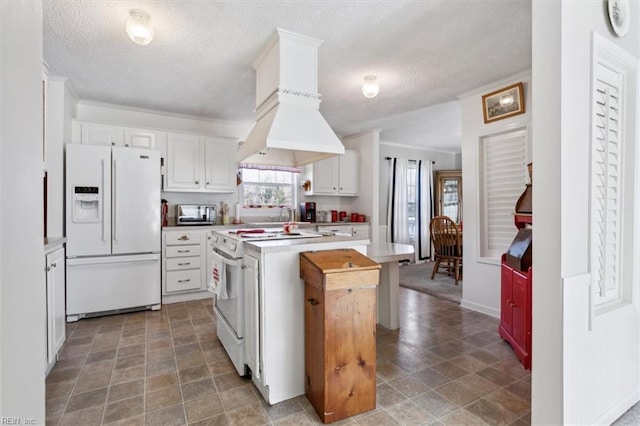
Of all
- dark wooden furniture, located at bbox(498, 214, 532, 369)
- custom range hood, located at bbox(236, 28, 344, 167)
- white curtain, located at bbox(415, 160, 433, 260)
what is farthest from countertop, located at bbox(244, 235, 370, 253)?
white curtain, located at bbox(415, 160, 433, 260)

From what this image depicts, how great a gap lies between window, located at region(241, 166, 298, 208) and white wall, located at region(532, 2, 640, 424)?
13.5 feet

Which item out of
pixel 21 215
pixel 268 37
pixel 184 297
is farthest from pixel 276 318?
pixel 184 297

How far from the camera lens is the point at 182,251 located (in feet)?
12.7

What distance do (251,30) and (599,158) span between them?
2.35 metres

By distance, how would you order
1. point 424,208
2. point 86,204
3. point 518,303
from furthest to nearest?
point 424,208 < point 86,204 < point 518,303

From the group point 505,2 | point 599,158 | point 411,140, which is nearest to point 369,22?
point 505,2

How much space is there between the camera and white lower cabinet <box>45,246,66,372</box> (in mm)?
2105

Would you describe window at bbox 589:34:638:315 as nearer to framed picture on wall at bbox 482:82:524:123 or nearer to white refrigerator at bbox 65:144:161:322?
framed picture on wall at bbox 482:82:524:123

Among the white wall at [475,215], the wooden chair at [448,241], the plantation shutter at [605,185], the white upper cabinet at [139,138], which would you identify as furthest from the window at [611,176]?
the white upper cabinet at [139,138]

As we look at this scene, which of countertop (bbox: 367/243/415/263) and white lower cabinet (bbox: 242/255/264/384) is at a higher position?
countertop (bbox: 367/243/415/263)

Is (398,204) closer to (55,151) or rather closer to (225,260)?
(225,260)

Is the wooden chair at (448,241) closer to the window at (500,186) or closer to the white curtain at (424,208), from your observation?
the window at (500,186)

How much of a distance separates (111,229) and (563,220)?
3919 mm

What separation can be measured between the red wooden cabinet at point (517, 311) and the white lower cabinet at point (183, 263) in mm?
3371
